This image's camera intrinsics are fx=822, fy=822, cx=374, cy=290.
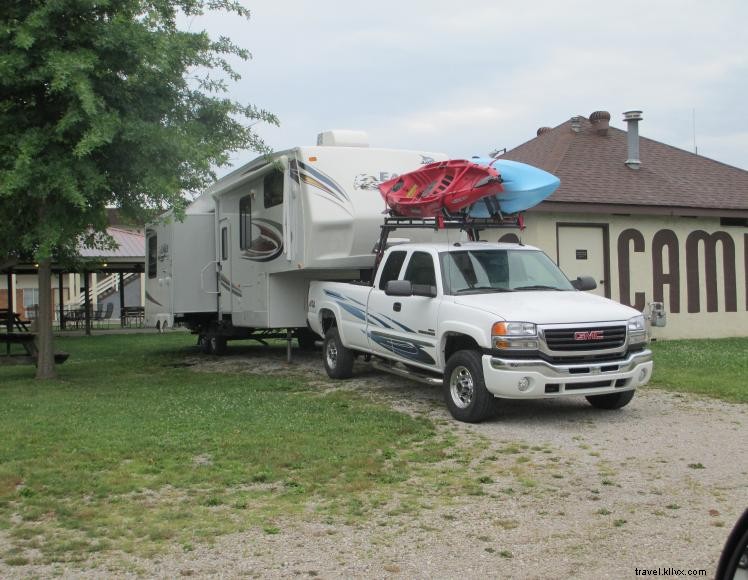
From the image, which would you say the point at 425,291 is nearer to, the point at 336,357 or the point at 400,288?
the point at 400,288

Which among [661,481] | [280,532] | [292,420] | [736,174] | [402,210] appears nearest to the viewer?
[280,532]

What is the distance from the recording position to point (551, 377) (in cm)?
806

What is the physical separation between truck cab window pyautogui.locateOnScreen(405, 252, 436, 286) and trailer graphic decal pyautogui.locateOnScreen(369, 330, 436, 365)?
72 cm

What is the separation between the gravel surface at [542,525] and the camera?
452 cm

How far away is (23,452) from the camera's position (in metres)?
7.34

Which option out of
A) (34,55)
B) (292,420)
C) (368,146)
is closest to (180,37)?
(34,55)

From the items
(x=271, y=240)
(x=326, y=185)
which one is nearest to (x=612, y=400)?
(x=326, y=185)

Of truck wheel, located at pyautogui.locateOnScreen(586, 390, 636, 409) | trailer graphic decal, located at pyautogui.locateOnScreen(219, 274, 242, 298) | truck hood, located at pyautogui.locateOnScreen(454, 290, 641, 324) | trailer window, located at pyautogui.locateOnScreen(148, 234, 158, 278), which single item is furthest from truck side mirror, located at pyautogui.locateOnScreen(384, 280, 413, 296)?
trailer window, located at pyautogui.locateOnScreen(148, 234, 158, 278)

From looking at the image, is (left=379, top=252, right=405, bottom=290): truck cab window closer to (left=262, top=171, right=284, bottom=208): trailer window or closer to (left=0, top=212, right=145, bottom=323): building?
(left=262, top=171, right=284, bottom=208): trailer window

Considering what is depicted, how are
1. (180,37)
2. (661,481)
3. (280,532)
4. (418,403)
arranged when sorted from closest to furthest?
(280,532) → (661,481) → (418,403) → (180,37)

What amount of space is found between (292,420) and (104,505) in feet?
10.2

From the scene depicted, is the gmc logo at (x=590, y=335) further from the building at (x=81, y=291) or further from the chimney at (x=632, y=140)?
the building at (x=81, y=291)

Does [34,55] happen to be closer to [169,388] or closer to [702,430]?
[169,388]

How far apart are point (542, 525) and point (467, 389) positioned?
3.44 meters
